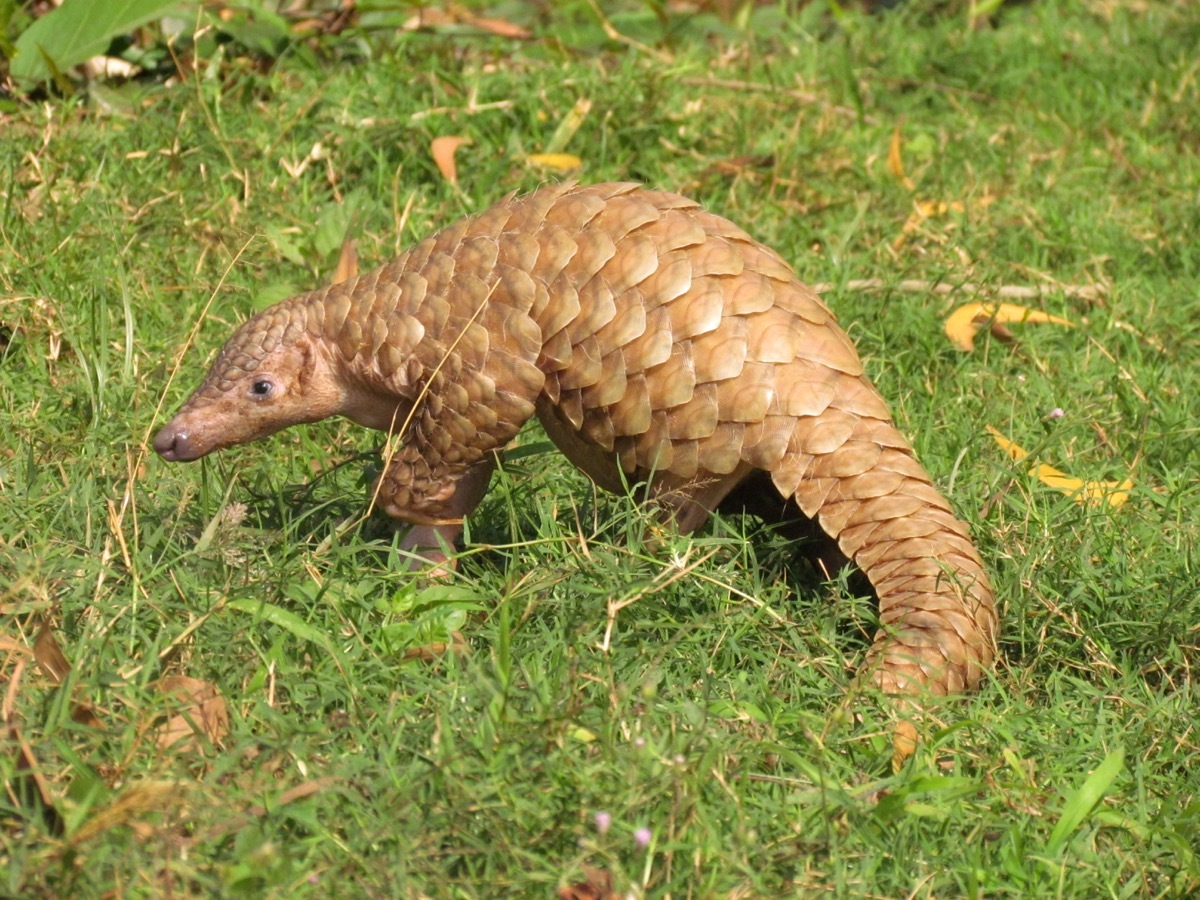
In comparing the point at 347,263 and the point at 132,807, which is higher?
the point at 132,807

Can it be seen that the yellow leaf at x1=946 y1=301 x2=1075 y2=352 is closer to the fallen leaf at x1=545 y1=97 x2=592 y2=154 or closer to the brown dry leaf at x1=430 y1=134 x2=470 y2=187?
the fallen leaf at x1=545 y1=97 x2=592 y2=154

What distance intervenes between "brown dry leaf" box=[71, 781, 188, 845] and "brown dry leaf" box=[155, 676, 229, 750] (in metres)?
0.26

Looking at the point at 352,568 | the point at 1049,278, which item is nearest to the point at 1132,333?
the point at 1049,278

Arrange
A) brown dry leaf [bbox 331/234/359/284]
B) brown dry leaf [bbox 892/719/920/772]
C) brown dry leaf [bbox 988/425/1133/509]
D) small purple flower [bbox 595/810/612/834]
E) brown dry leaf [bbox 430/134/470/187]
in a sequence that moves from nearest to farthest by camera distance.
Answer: small purple flower [bbox 595/810/612/834], brown dry leaf [bbox 892/719/920/772], brown dry leaf [bbox 988/425/1133/509], brown dry leaf [bbox 331/234/359/284], brown dry leaf [bbox 430/134/470/187]

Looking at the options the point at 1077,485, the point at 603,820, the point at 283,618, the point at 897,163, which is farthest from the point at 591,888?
the point at 897,163

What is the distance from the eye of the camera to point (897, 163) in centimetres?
549

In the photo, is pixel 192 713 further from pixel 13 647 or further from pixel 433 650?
pixel 433 650

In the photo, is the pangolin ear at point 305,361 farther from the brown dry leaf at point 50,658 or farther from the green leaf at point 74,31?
the green leaf at point 74,31

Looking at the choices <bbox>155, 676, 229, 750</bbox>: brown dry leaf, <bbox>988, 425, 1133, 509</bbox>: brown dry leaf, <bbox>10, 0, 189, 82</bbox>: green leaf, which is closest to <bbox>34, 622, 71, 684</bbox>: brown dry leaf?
<bbox>155, 676, 229, 750</bbox>: brown dry leaf

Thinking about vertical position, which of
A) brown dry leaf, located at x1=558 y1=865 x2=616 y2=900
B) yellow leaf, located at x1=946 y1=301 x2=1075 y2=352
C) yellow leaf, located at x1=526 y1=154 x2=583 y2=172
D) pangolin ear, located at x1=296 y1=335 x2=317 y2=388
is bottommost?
yellow leaf, located at x1=946 y1=301 x2=1075 y2=352

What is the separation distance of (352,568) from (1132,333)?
2566mm

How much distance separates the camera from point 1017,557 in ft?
10.8

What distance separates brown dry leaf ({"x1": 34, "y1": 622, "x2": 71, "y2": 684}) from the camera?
250 centimetres

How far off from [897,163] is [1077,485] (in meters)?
2.10
